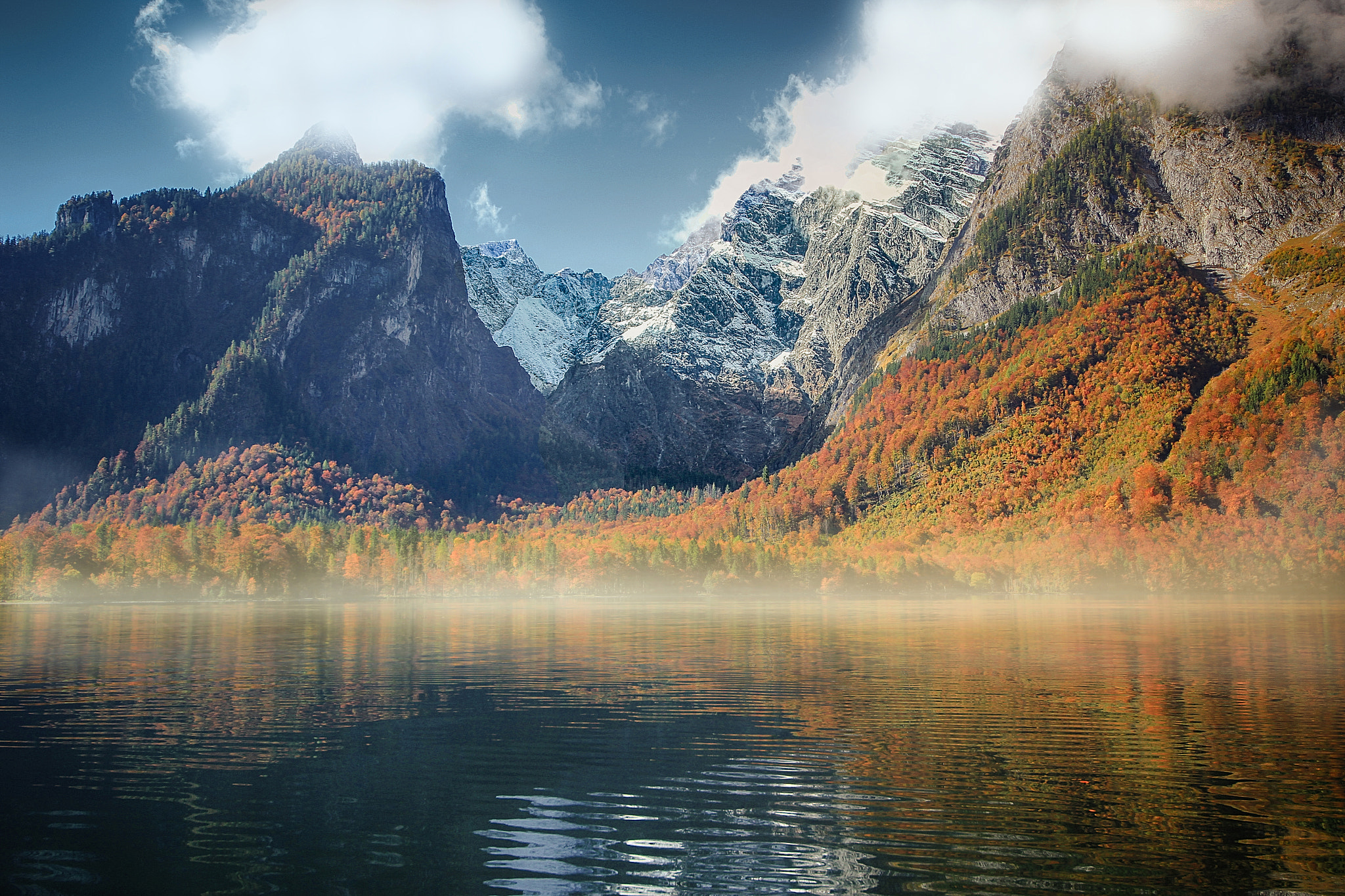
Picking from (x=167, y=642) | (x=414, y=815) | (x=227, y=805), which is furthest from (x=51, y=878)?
(x=167, y=642)

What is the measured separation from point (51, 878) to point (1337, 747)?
127ft

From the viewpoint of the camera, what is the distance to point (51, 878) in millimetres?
18500

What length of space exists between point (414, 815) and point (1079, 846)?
1684 cm

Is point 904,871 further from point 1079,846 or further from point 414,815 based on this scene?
point 414,815

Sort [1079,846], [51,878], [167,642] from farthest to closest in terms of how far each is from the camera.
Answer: [167,642] < [1079,846] < [51,878]

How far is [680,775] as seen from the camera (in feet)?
91.8

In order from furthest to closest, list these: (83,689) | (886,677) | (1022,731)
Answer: (886,677)
(83,689)
(1022,731)

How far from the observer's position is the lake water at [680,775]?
1905cm

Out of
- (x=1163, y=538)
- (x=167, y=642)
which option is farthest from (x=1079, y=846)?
(x=1163, y=538)

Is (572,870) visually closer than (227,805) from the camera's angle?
Yes

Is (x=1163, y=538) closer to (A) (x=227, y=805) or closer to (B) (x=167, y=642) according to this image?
(B) (x=167, y=642)

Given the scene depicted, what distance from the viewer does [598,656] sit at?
6956 cm

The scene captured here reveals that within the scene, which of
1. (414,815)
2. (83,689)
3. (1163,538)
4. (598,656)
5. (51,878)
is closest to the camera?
(51,878)

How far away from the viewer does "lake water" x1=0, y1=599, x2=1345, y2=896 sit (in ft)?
62.5
